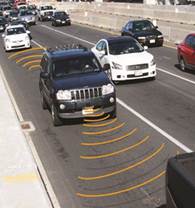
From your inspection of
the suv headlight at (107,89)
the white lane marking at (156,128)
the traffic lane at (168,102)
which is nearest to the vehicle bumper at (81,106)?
the suv headlight at (107,89)

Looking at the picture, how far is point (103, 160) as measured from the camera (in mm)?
11250

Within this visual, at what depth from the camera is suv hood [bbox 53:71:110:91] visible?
46.5ft

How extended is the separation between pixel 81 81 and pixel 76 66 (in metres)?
1.12

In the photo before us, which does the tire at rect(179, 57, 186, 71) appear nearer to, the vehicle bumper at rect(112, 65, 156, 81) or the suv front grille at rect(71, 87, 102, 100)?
the vehicle bumper at rect(112, 65, 156, 81)

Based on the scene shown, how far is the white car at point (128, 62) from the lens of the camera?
786 inches

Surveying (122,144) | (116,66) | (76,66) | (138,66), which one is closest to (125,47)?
(116,66)

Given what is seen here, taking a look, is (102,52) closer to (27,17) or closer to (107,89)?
(107,89)

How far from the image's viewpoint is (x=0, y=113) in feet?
52.2

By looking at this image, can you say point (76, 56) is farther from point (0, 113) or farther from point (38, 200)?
point (38, 200)

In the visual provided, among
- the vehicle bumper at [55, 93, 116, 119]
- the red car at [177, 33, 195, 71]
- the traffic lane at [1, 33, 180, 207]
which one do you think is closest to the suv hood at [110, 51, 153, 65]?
the red car at [177, 33, 195, 71]

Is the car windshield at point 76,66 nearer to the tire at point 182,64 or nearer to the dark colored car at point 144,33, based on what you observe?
the tire at point 182,64

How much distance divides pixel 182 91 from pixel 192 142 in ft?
20.9

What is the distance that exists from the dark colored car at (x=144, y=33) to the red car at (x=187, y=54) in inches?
349

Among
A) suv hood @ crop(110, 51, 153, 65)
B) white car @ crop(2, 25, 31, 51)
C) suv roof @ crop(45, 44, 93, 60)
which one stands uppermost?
suv roof @ crop(45, 44, 93, 60)
